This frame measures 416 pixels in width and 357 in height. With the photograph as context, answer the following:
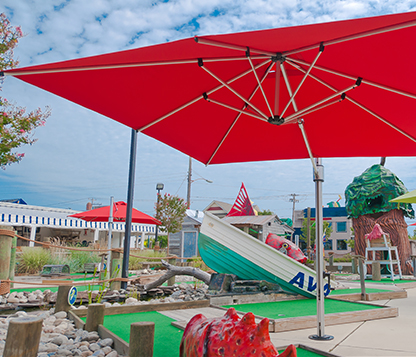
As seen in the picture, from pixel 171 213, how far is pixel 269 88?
16.3m

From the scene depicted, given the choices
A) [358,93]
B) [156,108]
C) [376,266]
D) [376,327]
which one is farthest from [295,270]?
[376,266]

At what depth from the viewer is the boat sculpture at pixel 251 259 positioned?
6379mm

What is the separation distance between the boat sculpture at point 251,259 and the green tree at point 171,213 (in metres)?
12.3

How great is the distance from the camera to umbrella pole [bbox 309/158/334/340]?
11.6 ft

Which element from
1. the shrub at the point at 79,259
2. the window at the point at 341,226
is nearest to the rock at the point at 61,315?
the shrub at the point at 79,259

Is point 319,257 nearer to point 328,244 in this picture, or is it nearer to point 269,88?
point 269,88

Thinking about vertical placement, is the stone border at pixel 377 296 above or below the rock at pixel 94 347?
above

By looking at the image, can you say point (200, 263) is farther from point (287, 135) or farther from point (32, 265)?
point (287, 135)

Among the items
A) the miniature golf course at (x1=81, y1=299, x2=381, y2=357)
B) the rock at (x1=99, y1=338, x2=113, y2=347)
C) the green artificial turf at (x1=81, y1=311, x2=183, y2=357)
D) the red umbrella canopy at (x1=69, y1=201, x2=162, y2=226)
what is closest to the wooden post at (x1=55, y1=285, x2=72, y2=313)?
the miniature golf course at (x1=81, y1=299, x2=381, y2=357)

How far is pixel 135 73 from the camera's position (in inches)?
117

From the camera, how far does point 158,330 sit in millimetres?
4062

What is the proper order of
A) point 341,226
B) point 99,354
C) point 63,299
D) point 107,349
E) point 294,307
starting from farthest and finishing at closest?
1. point 341,226
2. point 294,307
3. point 63,299
4. point 107,349
5. point 99,354

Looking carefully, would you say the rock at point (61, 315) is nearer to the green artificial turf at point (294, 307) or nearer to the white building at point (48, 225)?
the green artificial turf at point (294, 307)

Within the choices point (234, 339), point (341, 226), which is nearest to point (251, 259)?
point (234, 339)
